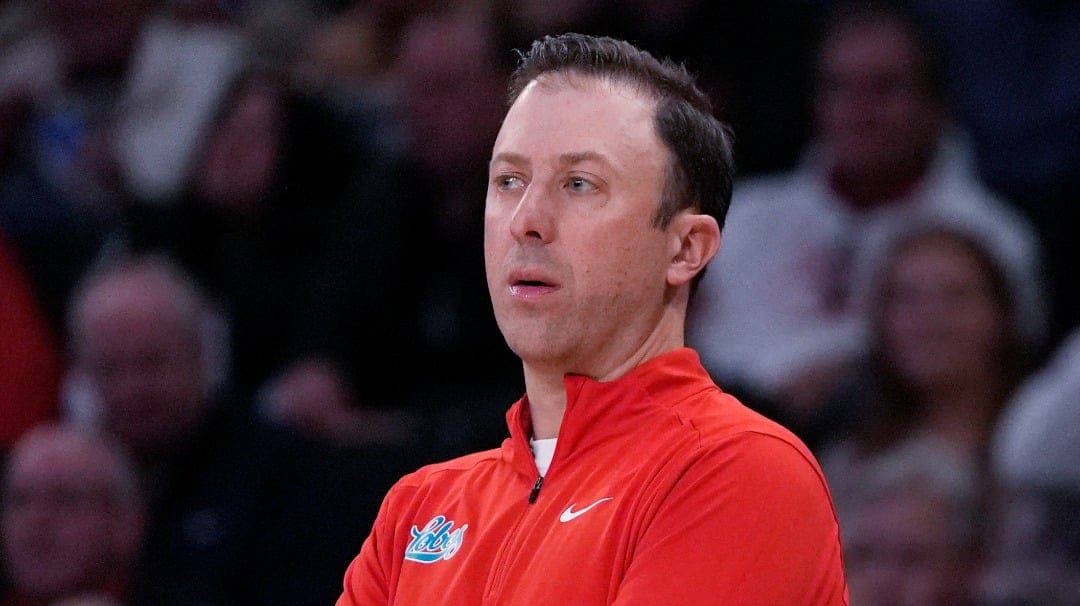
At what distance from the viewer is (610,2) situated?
5.28 meters

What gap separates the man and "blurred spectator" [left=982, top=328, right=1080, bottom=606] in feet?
7.31

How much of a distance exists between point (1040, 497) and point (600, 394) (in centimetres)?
244

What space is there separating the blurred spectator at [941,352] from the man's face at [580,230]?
2327mm

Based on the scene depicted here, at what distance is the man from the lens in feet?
7.06

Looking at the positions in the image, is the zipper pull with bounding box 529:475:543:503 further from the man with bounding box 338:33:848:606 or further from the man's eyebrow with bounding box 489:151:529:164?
the man's eyebrow with bounding box 489:151:529:164

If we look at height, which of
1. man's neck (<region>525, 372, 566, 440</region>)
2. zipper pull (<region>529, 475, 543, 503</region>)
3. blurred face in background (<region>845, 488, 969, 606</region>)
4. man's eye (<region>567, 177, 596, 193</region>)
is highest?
man's eye (<region>567, 177, 596, 193</region>)

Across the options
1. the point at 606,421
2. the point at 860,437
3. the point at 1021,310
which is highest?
the point at 606,421

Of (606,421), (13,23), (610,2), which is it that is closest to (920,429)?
(610,2)

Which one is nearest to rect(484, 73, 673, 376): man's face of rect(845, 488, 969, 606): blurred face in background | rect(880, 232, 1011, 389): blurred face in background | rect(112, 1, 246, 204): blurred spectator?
rect(845, 488, 969, 606): blurred face in background

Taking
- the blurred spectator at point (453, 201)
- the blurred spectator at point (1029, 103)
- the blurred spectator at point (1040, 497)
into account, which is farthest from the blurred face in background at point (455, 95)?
the blurred spectator at point (1040, 497)

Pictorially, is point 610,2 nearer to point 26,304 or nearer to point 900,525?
point 900,525

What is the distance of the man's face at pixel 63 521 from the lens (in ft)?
15.4

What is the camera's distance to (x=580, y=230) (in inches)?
93.5

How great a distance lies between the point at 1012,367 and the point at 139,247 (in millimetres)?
3286
